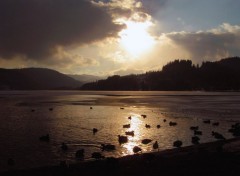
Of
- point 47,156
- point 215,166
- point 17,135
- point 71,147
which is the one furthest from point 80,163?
point 17,135

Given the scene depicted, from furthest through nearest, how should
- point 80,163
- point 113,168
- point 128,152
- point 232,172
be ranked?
point 128,152 < point 80,163 < point 113,168 < point 232,172

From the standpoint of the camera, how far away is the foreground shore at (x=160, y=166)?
1105 inches

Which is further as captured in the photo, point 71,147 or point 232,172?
point 71,147

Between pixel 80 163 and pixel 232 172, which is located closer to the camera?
pixel 232 172

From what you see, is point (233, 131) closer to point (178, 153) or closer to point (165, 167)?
point (178, 153)

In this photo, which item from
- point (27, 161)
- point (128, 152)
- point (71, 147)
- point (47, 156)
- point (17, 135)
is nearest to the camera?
point (27, 161)

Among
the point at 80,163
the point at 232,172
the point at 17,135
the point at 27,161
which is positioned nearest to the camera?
the point at 232,172

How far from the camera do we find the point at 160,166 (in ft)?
98.9

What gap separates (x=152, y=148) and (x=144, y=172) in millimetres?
13572

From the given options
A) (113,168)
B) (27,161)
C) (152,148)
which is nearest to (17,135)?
(27,161)

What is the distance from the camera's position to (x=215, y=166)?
29734mm

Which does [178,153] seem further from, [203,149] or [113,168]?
[113,168]

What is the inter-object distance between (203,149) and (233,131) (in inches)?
689

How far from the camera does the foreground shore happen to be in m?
28.1
